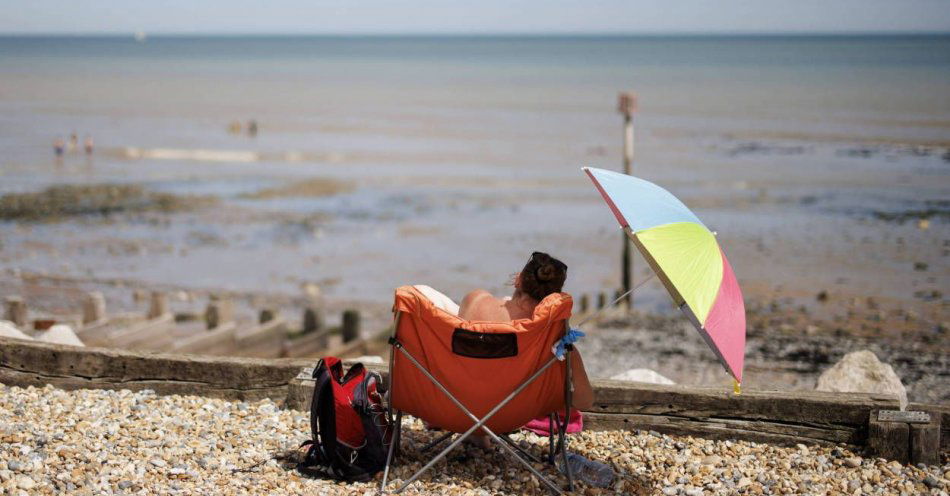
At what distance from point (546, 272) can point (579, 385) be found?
0.54 meters

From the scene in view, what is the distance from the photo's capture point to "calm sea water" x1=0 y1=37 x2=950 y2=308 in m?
17.5

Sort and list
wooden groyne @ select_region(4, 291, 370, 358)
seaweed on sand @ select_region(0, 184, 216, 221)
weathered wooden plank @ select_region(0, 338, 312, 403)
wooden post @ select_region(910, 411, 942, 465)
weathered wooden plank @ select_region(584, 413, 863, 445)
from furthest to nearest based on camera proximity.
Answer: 1. seaweed on sand @ select_region(0, 184, 216, 221)
2. wooden groyne @ select_region(4, 291, 370, 358)
3. weathered wooden plank @ select_region(0, 338, 312, 403)
4. weathered wooden plank @ select_region(584, 413, 863, 445)
5. wooden post @ select_region(910, 411, 942, 465)

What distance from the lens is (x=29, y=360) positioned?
18.3 ft

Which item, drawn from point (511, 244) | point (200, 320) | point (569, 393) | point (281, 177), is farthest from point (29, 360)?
point (281, 177)

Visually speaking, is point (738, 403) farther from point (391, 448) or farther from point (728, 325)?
point (391, 448)

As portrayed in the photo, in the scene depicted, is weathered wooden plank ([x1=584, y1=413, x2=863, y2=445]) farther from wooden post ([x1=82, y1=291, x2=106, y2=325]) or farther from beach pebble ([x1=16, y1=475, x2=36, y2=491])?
wooden post ([x1=82, y1=291, x2=106, y2=325])

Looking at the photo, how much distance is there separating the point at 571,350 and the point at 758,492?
1087 mm

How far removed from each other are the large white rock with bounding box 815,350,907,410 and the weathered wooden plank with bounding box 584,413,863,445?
3.65 feet

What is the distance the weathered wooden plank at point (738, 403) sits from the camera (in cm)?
485

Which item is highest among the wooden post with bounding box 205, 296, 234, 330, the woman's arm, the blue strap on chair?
the blue strap on chair

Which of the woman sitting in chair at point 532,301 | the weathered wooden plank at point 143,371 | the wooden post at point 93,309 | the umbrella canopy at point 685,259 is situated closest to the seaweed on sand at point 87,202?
the wooden post at point 93,309

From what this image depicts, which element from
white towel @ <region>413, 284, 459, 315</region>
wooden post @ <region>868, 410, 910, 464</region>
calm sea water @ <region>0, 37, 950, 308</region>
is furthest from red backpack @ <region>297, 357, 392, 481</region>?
calm sea water @ <region>0, 37, 950, 308</region>

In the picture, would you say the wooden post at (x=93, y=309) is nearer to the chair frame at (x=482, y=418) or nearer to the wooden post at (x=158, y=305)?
the wooden post at (x=158, y=305)

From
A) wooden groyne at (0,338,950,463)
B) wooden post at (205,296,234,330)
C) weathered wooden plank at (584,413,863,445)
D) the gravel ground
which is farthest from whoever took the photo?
wooden post at (205,296,234,330)
